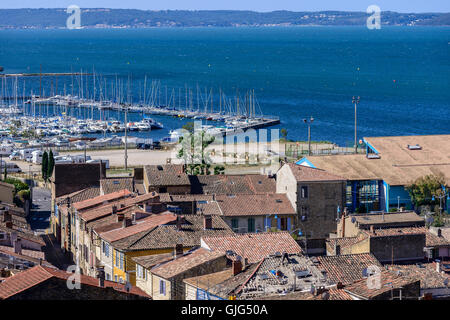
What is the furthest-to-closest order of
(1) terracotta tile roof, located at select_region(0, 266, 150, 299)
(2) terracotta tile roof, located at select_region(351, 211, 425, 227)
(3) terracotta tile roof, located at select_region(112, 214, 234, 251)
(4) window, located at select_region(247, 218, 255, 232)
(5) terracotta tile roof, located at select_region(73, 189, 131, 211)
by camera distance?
(4) window, located at select_region(247, 218, 255, 232), (5) terracotta tile roof, located at select_region(73, 189, 131, 211), (2) terracotta tile roof, located at select_region(351, 211, 425, 227), (3) terracotta tile roof, located at select_region(112, 214, 234, 251), (1) terracotta tile roof, located at select_region(0, 266, 150, 299)

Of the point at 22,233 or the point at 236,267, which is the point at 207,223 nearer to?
the point at 22,233

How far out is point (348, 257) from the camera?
2347 centimetres

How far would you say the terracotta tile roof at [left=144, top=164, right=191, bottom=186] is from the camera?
4150 cm

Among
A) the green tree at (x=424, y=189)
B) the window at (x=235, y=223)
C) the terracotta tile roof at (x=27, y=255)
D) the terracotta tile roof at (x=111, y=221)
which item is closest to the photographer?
the terracotta tile roof at (x=27, y=255)

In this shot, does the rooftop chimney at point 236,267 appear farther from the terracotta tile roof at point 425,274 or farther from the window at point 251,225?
the window at point 251,225

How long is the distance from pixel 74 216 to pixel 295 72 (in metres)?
152

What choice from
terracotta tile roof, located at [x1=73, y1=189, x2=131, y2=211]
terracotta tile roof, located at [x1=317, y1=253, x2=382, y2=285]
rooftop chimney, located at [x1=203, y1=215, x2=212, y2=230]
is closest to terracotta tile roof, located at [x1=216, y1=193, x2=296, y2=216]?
terracotta tile roof, located at [x1=73, y1=189, x2=131, y2=211]

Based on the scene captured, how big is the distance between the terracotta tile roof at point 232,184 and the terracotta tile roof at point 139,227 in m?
10.6

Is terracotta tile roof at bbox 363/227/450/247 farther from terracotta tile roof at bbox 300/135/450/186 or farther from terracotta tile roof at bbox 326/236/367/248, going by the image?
terracotta tile roof at bbox 300/135/450/186

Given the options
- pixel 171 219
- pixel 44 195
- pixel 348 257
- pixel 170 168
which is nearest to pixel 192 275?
pixel 348 257

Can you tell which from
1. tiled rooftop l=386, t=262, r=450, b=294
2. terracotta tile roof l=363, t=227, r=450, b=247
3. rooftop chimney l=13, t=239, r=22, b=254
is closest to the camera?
tiled rooftop l=386, t=262, r=450, b=294

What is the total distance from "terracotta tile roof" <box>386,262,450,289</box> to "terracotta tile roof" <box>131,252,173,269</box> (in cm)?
633

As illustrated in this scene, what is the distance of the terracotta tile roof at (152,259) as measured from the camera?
2512 cm

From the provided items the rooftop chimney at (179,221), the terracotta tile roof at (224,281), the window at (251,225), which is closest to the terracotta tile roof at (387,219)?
the rooftop chimney at (179,221)
